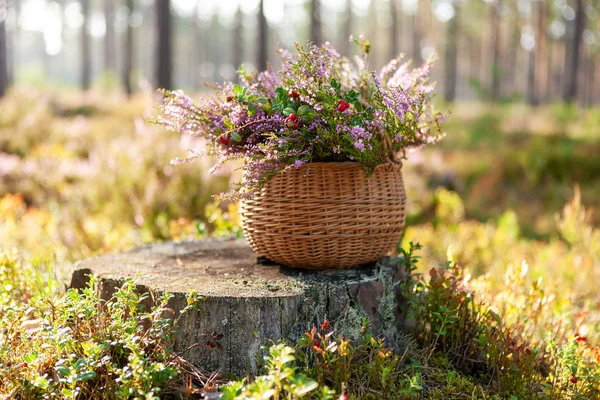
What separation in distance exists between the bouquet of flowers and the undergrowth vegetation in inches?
28.4

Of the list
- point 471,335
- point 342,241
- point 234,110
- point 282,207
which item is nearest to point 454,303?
point 471,335

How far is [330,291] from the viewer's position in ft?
8.98

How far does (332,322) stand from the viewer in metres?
2.74

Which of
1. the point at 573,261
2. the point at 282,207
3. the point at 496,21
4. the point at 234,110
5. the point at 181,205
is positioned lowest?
the point at 573,261

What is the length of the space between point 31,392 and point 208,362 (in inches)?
30.2

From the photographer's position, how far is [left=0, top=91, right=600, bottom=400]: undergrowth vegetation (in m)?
2.44

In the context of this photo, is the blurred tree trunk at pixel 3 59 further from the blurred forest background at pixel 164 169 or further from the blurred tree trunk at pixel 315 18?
the blurred tree trunk at pixel 315 18

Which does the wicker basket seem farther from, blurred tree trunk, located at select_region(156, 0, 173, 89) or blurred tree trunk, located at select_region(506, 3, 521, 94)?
blurred tree trunk, located at select_region(506, 3, 521, 94)

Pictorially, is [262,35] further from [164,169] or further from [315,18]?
[164,169]

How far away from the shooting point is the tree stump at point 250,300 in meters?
2.58

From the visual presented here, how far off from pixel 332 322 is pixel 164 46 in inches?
463

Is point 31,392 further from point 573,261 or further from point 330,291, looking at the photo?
point 573,261

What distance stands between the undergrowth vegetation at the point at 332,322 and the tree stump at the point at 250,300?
0.08m

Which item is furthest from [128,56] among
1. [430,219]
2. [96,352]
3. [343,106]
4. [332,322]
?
[96,352]
